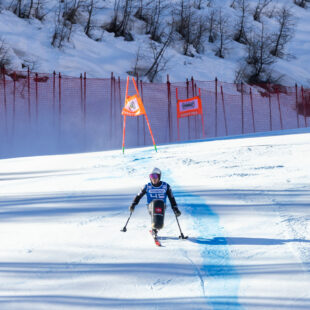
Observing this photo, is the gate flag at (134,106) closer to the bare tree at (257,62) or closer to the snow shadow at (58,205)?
the snow shadow at (58,205)

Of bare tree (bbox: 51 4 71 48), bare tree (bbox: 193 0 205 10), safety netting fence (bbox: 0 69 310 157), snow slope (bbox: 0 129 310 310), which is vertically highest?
bare tree (bbox: 193 0 205 10)

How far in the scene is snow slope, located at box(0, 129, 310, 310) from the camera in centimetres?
454

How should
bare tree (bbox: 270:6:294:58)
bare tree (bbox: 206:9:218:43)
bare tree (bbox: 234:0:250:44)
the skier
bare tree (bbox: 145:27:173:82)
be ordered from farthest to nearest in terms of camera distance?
bare tree (bbox: 234:0:250:44), bare tree (bbox: 270:6:294:58), bare tree (bbox: 206:9:218:43), bare tree (bbox: 145:27:173:82), the skier

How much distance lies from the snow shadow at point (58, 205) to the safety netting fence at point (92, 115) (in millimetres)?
11329

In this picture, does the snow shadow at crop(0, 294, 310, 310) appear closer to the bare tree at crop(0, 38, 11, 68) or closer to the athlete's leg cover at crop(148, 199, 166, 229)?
the athlete's leg cover at crop(148, 199, 166, 229)

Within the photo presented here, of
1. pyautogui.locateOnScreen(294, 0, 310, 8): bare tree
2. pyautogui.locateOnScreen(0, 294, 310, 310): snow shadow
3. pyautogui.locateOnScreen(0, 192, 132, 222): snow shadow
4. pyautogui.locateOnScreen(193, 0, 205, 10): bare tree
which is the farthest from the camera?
pyautogui.locateOnScreen(294, 0, 310, 8): bare tree

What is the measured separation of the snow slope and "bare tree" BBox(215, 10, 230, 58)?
2569 cm

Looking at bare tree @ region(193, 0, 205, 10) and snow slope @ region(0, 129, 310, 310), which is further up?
bare tree @ region(193, 0, 205, 10)

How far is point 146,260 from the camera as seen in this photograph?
5367 millimetres

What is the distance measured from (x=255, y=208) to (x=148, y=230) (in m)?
1.85

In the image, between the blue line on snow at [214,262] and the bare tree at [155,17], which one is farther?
the bare tree at [155,17]

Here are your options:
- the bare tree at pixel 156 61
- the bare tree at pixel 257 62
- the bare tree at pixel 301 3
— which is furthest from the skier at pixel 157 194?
the bare tree at pixel 301 3

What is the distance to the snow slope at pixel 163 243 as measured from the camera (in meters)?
4.54

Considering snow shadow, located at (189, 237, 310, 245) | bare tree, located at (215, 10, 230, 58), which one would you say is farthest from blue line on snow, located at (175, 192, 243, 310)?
bare tree, located at (215, 10, 230, 58)
